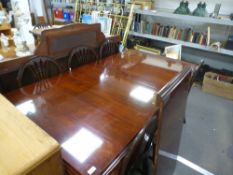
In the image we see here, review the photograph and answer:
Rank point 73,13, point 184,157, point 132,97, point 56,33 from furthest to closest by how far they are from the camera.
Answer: point 73,13 → point 184,157 → point 56,33 → point 132,97

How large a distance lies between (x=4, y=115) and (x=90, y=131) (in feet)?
1.36

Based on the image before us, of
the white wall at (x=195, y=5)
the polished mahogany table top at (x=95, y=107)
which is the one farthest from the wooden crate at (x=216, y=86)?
the polished mahogany table top at (x=95, y=107)

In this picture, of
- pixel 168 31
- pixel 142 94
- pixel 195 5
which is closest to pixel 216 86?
pixel 168 31

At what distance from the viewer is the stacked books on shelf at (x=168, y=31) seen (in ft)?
9.95

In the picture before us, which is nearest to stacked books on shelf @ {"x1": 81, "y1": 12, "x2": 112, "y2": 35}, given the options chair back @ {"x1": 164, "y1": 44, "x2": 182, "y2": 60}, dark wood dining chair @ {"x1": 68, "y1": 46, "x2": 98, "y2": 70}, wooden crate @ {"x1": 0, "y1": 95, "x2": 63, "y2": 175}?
chair back @ {"x1": 164, "y1": 44, "x2": 182, "y2": 60}

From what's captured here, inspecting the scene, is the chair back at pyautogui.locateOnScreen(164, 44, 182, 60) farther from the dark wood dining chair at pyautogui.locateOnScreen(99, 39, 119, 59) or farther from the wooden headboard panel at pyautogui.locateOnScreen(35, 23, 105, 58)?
the wooden headboard panel at pyautogui.locateOnScreen(35, 23, 105, 58)

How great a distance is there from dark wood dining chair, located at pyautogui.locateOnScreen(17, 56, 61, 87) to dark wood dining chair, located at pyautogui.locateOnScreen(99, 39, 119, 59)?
657mm

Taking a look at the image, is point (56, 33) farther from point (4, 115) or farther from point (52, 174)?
point (52, 174)

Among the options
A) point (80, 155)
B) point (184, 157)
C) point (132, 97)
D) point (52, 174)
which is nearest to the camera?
point (52, 174)

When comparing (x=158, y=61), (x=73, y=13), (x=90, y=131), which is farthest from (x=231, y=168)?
(x=73, y=13)

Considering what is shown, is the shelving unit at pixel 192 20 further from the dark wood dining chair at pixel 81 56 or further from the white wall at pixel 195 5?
the dark wood dining chair at pixel 81 56

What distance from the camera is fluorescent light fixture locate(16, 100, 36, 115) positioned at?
110cm

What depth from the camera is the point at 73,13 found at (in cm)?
462

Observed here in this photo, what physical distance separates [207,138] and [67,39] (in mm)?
1829
